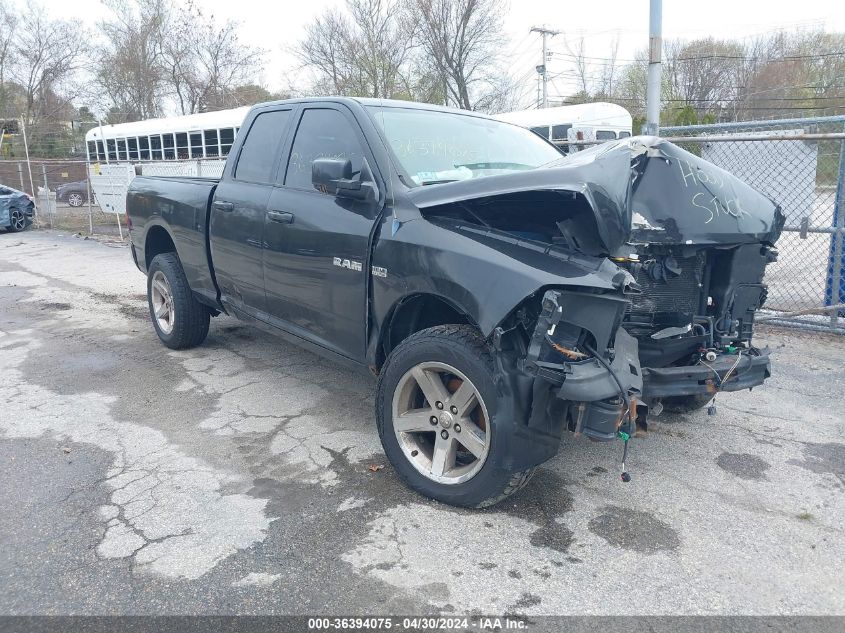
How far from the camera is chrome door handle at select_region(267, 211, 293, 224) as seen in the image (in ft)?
13.4

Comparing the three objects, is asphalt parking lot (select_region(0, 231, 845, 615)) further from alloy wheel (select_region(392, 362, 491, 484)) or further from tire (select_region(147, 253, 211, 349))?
tire (select_region(147, 253, 211, 349))

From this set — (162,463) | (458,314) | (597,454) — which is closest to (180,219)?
(162,463)

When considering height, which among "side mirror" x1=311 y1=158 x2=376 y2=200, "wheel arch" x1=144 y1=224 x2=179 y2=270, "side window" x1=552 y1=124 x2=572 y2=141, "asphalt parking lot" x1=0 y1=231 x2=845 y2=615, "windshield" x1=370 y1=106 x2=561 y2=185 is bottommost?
"asphalt parking lot" x1=0 y1=231 x2=845 y2=615

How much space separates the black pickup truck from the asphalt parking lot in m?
0.40

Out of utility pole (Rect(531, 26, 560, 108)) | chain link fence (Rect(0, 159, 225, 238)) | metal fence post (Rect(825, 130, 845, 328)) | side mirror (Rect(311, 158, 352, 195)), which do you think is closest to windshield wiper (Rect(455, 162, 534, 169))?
side mirror (Rect(311, 158, 352, 195))

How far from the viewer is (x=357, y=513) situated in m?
3.16

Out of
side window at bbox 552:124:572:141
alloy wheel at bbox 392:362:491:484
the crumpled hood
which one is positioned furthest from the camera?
side window at bbox 552:124:572:141

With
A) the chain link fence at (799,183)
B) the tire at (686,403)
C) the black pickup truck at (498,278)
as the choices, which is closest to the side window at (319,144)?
the black pickup truck at (498,278)

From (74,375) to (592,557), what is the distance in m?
4.49

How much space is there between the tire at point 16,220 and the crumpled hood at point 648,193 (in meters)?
17.8

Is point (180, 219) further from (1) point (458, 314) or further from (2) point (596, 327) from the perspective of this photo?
(2) point (596, 327)

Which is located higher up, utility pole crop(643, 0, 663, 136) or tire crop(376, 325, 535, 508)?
utility pole crop(643, 0, 663, 136)

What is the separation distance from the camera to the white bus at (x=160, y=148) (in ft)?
54.4

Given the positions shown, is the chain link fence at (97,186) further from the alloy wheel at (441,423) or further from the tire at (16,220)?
the alloy wheel at (441,423)
